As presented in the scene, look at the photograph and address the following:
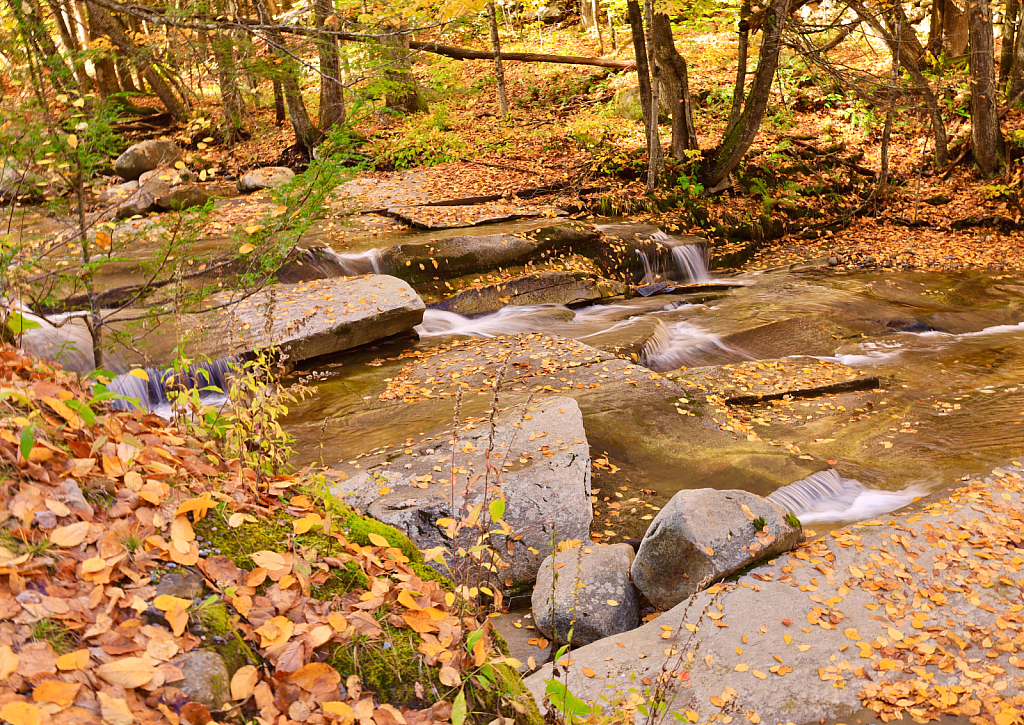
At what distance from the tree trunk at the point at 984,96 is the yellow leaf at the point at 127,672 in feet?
58.4

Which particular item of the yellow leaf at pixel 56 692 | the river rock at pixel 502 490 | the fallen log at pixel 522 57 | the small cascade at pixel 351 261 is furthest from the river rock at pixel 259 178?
the yellow leaf at pixel 56 692

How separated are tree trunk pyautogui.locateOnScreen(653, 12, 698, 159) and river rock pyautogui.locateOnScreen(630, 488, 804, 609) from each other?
12261 millimetres

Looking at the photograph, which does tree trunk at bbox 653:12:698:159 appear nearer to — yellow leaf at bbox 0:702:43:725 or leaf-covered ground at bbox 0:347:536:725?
leaf-covered ground at bbox 0:347:536:725

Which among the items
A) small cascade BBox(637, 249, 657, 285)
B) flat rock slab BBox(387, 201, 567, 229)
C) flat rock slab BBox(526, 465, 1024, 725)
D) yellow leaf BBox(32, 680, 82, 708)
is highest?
flat rock slab BBox(387, 201, 567, 229)

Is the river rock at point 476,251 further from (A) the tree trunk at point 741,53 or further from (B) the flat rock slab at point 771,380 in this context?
(A) the tree trunk at point 741,53

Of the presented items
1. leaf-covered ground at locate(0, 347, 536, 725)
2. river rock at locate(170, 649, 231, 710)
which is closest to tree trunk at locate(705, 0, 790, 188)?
leaf-covered ground at locate(0, 347, 536, 725)

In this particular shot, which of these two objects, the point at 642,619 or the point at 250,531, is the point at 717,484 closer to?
the point at 642,619

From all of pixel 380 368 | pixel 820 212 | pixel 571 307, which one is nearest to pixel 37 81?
pixel 380 368

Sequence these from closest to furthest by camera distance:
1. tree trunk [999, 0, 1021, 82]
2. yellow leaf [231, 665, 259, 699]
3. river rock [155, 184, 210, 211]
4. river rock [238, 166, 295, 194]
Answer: yellow leaf [231, 665, 259, 699] → river rock [155, 184, 210, 211] → river rock [238, 166, 295, 194] → tree trunk [999, 0, 1021, 82]

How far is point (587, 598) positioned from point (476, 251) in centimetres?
811

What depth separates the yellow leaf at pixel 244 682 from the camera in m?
1.96

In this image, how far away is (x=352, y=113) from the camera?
4.62 m

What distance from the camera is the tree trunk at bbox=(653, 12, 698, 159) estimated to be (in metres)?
15.1

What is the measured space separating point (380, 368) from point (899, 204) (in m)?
14.1
